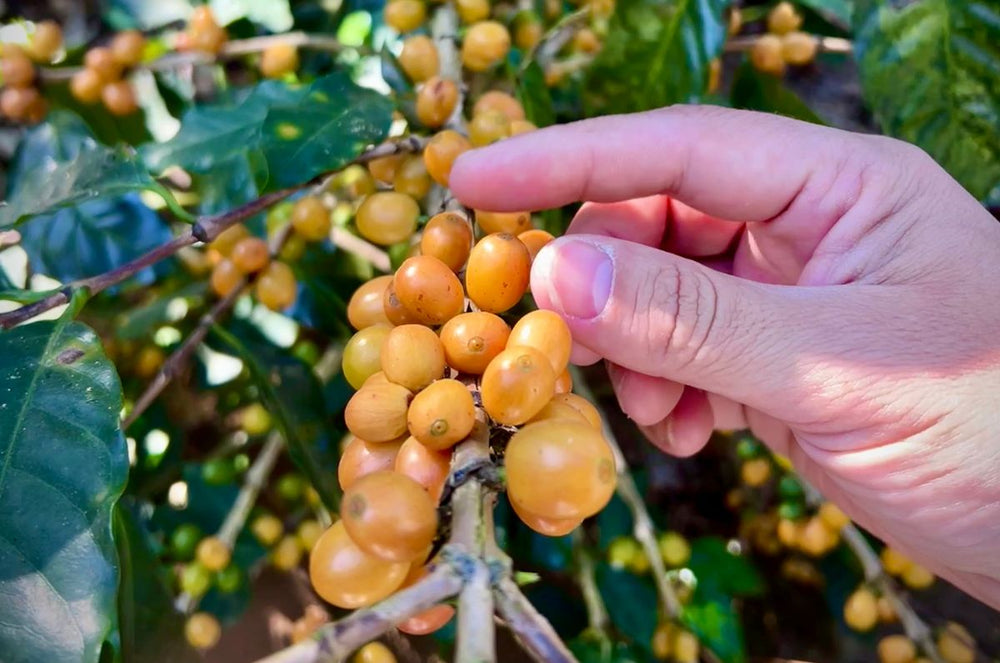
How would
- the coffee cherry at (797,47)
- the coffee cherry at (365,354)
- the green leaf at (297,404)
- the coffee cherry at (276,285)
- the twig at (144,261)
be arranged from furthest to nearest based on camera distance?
the coffee cherry at (797,47)
the coffee cherry at (276,285)
the green leaf at (297,404)
the twig at (144,261)
the coffee cherry at (365,354)

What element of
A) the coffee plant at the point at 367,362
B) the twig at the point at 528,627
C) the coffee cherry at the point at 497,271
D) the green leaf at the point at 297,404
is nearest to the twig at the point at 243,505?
the coffee plant at the point at 367,362

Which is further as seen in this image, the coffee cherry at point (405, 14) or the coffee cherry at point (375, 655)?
the coffee cherry at point (405, 14)

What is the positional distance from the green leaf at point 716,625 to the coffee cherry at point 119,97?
Result: 1.61m

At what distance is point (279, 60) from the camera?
61.7 inches

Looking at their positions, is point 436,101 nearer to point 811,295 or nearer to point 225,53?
point 811,295

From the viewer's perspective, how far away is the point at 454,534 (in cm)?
54

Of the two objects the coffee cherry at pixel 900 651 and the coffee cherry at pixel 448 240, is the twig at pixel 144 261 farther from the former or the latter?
the coffee cherry at pixel 900 651

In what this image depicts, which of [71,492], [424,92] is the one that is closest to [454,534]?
[71,492]

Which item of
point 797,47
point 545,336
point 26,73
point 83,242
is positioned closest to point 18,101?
point 26,73

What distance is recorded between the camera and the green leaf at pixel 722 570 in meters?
1.56

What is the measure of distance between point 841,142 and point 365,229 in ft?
2.29

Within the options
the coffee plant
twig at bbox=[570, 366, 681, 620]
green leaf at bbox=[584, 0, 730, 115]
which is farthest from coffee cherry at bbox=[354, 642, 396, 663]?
green leaf at bbox=[584, 0, 730, 115]

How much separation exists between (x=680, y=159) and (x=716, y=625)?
907mm

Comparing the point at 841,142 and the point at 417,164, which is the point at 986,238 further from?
the point at 417,164
